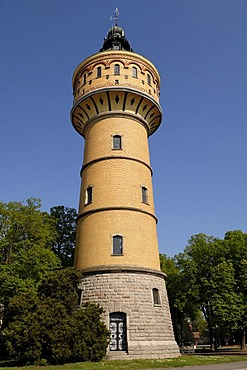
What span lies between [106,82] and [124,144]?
406cm

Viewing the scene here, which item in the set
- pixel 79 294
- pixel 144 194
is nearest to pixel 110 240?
pixel 79 294

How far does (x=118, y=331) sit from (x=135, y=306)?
1389 mm

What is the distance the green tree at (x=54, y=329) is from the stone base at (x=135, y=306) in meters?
1.26

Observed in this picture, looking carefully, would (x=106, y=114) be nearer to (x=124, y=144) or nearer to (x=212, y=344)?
(x=124, y=144)

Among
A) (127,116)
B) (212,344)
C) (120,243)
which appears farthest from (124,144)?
(212,344)

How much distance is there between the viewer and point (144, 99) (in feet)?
72.1

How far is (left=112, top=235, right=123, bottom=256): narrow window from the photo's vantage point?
18531mm

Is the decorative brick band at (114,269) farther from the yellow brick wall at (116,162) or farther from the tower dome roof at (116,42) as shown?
the tower dome roof at (116,42)

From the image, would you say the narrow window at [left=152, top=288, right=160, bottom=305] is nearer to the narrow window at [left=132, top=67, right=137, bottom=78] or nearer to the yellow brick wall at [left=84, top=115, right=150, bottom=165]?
the yellow brick wall at [left=84, top=115, right=150, bottom=165]

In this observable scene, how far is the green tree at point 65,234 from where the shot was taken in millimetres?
28703

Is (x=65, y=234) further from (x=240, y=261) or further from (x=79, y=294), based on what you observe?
(x=240, y=261)

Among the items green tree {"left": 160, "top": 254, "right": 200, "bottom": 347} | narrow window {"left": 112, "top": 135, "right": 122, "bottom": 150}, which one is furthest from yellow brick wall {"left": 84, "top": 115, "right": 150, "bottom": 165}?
green tree {"left": 160, "top": 254, "right": 200, "bottom": 347}

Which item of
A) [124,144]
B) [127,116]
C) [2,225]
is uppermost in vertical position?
[127,116]

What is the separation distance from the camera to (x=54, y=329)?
564 inches
